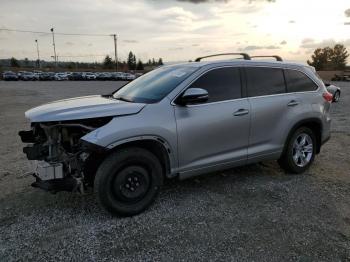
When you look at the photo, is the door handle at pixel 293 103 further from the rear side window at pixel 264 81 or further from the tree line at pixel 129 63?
the tree line at pixel 129 63

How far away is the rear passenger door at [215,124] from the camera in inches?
172

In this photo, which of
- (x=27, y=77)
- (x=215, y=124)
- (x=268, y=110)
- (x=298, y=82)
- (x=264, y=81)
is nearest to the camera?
(x=215, y=124)

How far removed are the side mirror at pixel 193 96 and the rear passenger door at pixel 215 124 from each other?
9 centimetres

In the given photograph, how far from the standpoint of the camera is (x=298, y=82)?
559cm

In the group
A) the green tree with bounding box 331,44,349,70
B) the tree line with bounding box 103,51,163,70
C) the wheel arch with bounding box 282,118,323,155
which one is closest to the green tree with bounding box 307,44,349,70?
the green tree with bounding box 331,44,349,70

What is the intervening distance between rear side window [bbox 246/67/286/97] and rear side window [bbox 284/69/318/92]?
0.13 metres

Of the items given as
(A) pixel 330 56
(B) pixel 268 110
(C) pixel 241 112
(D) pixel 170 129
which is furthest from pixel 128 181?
(A) pixel 330 56

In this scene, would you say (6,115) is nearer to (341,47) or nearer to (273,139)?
(273,139)

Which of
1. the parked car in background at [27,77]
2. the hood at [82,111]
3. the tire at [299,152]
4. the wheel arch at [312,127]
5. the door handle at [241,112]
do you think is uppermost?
the parked car in background at [27,77]

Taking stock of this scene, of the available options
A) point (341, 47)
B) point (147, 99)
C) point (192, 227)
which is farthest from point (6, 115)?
point (341, 47)

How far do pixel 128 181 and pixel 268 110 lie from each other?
2.32m

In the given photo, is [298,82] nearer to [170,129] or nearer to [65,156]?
[170,129]

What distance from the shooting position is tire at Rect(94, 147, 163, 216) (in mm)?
3889

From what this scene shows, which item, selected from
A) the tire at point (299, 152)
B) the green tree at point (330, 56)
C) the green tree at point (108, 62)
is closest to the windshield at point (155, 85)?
the tire at point (299, 152)
